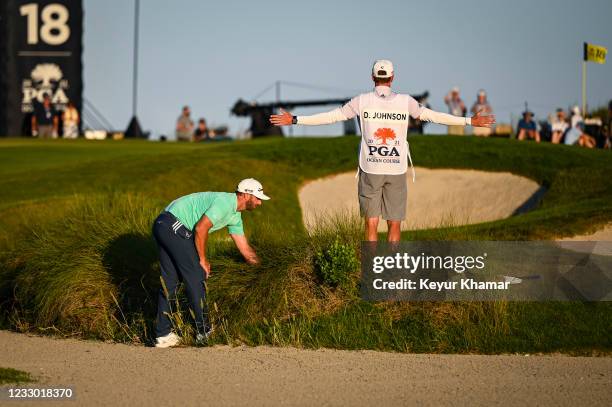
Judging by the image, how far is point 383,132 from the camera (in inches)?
533

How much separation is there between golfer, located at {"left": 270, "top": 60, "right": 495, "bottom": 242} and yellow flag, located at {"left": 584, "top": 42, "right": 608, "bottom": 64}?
91.0 feet

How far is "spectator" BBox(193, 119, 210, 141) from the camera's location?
168 ft

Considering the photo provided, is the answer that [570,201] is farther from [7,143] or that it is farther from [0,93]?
[0,93]

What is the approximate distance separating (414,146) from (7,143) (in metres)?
18.5

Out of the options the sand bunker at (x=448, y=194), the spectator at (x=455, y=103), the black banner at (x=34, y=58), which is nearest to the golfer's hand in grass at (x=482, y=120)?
the sand bunker at (x=448, y=194)

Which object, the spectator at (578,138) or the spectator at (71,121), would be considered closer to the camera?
the spectator at (578,138)

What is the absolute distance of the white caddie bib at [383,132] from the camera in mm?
13531

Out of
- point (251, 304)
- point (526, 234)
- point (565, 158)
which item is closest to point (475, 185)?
point (565, 158)

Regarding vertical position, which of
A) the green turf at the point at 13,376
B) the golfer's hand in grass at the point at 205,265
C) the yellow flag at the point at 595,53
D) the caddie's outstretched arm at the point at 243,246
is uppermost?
the yellow flag at the point at 595,53

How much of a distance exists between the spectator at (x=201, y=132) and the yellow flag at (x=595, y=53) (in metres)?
18.1

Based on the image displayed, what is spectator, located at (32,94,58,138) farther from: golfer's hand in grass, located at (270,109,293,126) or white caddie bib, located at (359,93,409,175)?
white caddie bib, located at (359,93,409,175)

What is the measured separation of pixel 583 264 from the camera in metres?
15.2

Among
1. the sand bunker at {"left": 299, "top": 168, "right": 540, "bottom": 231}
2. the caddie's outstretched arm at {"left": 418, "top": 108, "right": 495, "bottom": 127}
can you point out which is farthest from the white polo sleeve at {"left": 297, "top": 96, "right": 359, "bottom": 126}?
the sand bunker at {"left": 299, "top": 168, "right": 540, "bottom": 231}

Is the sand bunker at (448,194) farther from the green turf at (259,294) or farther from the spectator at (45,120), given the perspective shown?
the spectator at (45,120)
